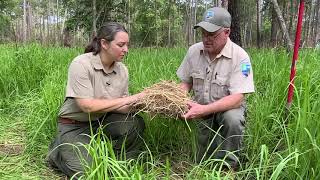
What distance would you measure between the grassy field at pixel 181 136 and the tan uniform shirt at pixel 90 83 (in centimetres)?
32

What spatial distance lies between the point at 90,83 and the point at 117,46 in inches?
12.3

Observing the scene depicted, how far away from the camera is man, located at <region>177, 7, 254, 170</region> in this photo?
2.58 meters

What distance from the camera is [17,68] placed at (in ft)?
15.4

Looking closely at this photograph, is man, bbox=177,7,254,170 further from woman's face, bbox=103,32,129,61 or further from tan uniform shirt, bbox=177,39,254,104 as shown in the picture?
woman's face, bbox=103,32,129,61

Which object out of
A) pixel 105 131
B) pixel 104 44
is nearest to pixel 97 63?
pixel 104 44

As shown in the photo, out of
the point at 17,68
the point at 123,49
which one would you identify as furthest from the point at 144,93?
the point at 17,68

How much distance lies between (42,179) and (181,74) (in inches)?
50.2

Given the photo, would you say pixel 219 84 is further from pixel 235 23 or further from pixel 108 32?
pixel 235 23

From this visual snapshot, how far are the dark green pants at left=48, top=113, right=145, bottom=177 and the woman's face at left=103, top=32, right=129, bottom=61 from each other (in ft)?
1.49

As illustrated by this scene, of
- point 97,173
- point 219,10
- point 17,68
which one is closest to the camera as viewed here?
point 97,173

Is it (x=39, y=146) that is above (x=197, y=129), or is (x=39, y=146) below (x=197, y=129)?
below

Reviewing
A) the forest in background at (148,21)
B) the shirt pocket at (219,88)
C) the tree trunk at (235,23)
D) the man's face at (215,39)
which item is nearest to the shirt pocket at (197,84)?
the shirt pocket at (219,88)

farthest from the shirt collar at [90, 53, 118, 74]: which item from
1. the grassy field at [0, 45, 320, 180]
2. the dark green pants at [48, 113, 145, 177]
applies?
the grassy field at [0, 45, 320, 180]

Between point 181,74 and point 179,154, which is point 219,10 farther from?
point 179,154
